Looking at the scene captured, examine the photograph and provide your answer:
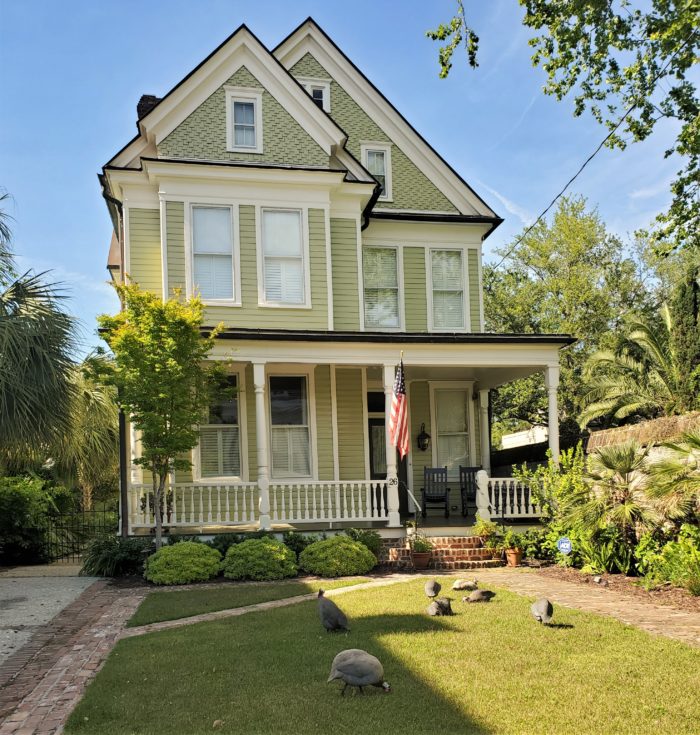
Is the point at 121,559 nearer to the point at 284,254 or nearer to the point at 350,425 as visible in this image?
the point at 350,425

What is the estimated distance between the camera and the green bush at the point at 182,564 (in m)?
12.2

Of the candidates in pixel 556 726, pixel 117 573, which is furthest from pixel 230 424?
pixel 556 726

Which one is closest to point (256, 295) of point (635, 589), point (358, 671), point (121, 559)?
point (121, 559)

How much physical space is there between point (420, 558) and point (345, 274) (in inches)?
263

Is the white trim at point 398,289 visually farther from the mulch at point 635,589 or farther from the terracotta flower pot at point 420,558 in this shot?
the mulch at point 635,589

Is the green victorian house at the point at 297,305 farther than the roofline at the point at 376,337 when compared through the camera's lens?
Yes

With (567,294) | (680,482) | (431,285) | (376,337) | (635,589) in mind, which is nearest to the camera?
(680,482)

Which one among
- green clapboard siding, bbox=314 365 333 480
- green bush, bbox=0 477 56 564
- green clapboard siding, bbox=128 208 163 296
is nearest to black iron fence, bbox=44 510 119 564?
green bush, bbox=0 477 56 564

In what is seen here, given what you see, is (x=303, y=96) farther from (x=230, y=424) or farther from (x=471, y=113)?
(x=230, y=424)

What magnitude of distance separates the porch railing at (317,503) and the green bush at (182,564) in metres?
2.11

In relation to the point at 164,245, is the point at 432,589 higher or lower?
lower

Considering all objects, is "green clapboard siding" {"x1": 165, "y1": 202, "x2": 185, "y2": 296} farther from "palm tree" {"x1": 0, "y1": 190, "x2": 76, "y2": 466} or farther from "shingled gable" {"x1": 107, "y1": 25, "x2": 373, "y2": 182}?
"palm tree" {"x1": 0, "y1": 190, "x2": 76, "y2": 466}

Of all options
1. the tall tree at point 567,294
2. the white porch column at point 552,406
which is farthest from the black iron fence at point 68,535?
the tall tree at point 567,294

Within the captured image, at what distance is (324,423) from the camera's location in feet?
53.6
